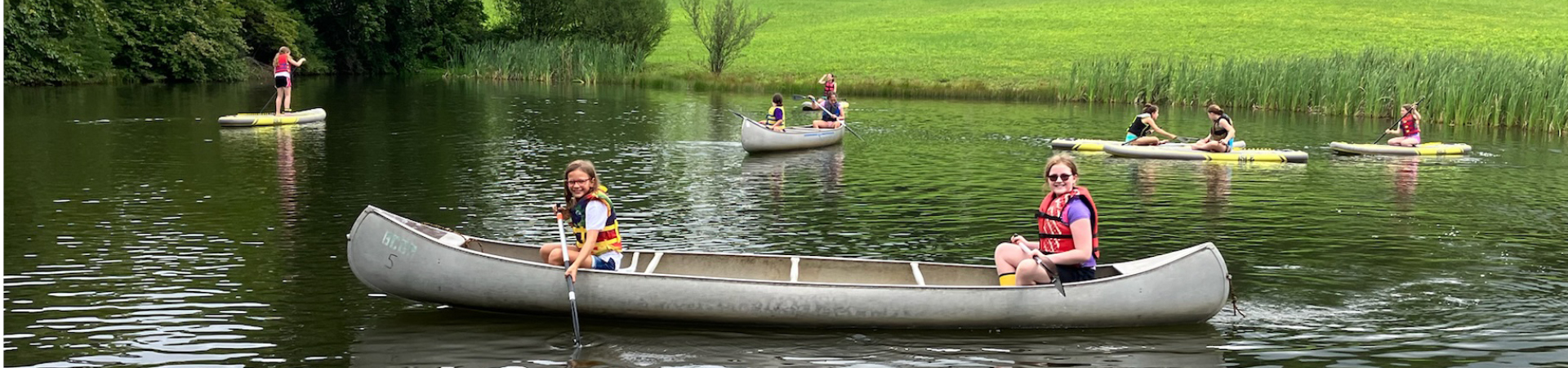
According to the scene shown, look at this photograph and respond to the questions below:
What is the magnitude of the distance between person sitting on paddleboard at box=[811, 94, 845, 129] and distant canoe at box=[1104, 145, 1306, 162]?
18.7 feet

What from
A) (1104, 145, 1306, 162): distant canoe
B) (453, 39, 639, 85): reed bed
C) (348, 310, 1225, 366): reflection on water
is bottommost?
(348, 310, 1225, 366): reflection on water

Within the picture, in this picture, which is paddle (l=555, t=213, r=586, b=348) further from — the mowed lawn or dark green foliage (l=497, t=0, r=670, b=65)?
dark green foliage (l=497, t=0, r=670, b=65)

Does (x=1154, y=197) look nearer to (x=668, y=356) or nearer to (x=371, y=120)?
(x=668, y=356)

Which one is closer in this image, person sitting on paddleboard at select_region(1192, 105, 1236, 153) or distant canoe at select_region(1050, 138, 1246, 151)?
person sitting on paddleboard at select_region(1192, 105, 1236, 153)

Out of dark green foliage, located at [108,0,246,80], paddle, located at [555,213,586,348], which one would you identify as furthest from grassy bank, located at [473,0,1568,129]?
paddle, located at [555,213,586,348]

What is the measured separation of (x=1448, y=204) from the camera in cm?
1911

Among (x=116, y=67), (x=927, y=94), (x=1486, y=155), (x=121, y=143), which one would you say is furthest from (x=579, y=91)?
(x=1486, y=155)

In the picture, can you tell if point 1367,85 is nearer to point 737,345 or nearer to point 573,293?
point 737,345

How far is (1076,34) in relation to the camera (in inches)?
2648

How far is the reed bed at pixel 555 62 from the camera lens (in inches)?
2217

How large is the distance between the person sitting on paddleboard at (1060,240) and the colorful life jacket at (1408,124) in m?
18.5

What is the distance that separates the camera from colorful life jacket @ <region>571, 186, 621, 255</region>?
34.5 ft

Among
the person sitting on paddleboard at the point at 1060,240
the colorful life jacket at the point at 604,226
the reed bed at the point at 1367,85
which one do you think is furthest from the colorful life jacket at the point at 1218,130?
the colorful life jacket at the point at 604,226

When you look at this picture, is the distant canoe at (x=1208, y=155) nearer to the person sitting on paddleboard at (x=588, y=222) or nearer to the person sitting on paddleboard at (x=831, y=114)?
the person sitting on paddleboard at (x=831, y=114)
